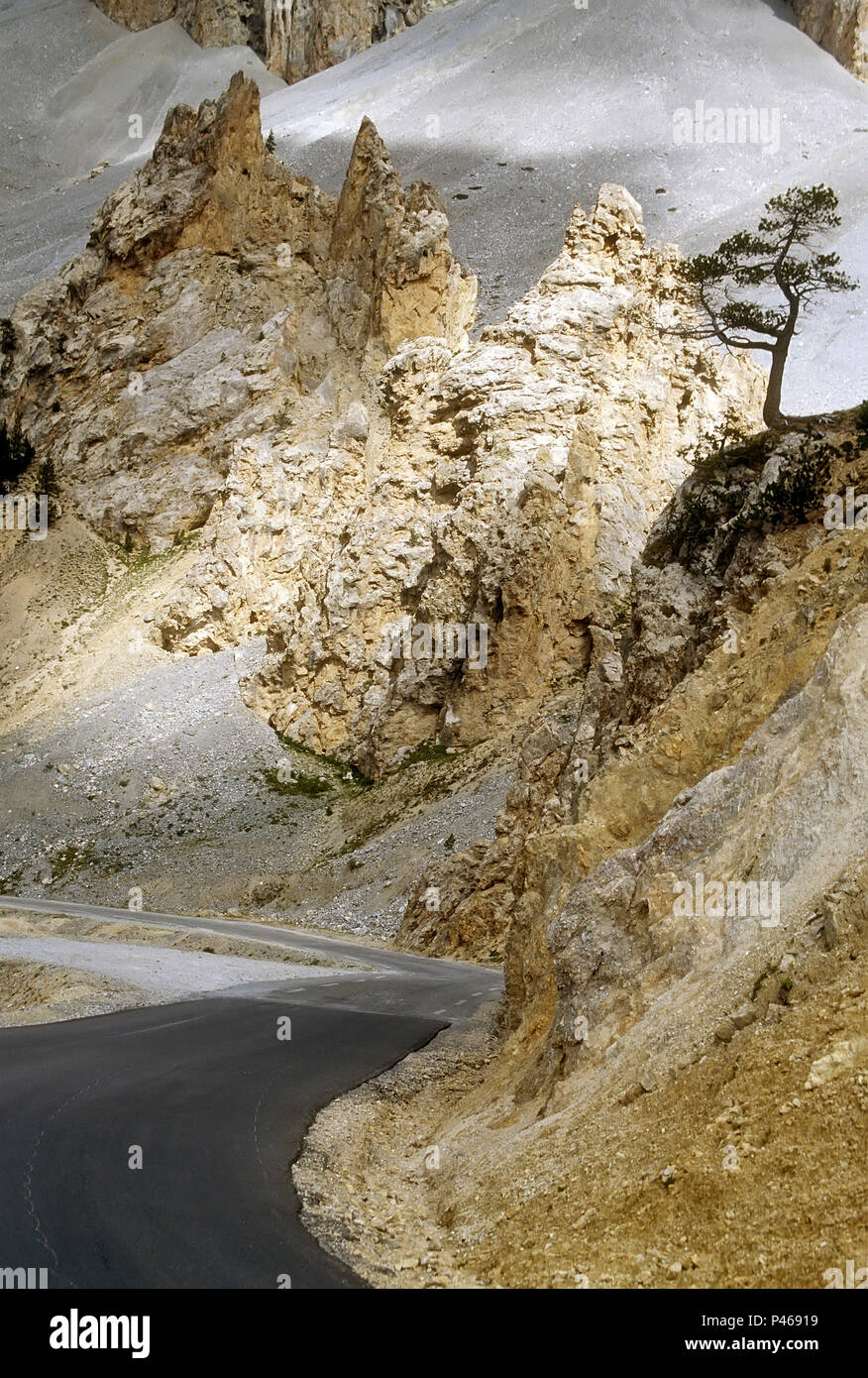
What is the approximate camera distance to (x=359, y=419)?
60.3 metres

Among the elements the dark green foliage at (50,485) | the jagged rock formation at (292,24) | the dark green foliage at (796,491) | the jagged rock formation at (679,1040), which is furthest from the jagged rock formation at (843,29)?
the jagged rock formation at (679,1040)

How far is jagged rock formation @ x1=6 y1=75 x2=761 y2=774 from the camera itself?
1898 inches

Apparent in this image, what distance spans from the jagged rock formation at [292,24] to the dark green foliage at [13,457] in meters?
87.7

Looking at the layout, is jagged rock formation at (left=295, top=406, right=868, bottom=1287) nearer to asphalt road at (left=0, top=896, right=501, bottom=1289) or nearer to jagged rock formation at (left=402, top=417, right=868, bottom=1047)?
jagged rock formation at (left=402, top=417, right=868, bottom=1047)

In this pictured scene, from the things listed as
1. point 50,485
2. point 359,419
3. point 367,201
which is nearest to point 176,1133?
point 359,419

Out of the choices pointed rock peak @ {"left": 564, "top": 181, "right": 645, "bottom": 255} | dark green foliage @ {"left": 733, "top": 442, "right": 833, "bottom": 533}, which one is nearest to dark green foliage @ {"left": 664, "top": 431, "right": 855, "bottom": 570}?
dark green foliage @ {"left": 733, "top": 442, "right": 833, "bottom": 533}

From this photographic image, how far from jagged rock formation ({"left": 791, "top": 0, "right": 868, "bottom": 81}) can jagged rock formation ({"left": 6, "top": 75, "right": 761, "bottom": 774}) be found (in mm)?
56993

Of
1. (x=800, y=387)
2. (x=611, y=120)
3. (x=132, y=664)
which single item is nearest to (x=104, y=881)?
(x=132, y=664)

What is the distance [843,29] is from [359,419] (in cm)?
7483

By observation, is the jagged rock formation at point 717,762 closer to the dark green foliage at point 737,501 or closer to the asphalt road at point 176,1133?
the dark green foliage at point 737,501

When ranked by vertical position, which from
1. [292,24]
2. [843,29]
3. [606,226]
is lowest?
[606,226]

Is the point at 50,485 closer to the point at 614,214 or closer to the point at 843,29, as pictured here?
the point at 614,214

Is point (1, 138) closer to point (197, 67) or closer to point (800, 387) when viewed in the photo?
point (197, 67)

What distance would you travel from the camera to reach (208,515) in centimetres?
6347
